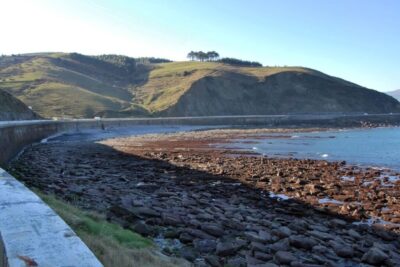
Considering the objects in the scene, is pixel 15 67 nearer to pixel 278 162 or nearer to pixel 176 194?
pixel 278 162

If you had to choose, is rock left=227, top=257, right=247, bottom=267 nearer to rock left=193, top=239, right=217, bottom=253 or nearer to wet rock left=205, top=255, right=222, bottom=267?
wet rock left=205, top=255, right=222, bottom=267

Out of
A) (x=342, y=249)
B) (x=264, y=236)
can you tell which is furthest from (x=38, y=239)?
(x=342, y=249)

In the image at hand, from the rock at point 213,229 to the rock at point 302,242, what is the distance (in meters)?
1.86

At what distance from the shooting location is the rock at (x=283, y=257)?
10316mm

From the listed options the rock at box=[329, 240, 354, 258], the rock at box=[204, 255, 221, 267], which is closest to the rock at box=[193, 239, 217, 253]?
the rock at box=[204, 255, 221, 267]

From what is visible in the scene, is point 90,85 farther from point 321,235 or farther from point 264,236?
point 264,236

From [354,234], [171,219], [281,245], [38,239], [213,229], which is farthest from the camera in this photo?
[354,234]

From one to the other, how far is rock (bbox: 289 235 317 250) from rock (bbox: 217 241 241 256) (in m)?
1.74

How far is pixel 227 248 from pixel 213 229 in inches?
62.4

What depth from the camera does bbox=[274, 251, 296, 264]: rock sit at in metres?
10.3

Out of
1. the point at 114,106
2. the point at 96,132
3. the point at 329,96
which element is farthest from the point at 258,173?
the point at 329,96

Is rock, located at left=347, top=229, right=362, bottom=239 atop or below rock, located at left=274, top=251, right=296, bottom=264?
below

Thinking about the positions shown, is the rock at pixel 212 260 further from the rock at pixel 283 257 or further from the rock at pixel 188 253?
the rock at pixel 283 257

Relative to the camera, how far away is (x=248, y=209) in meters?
16.0
